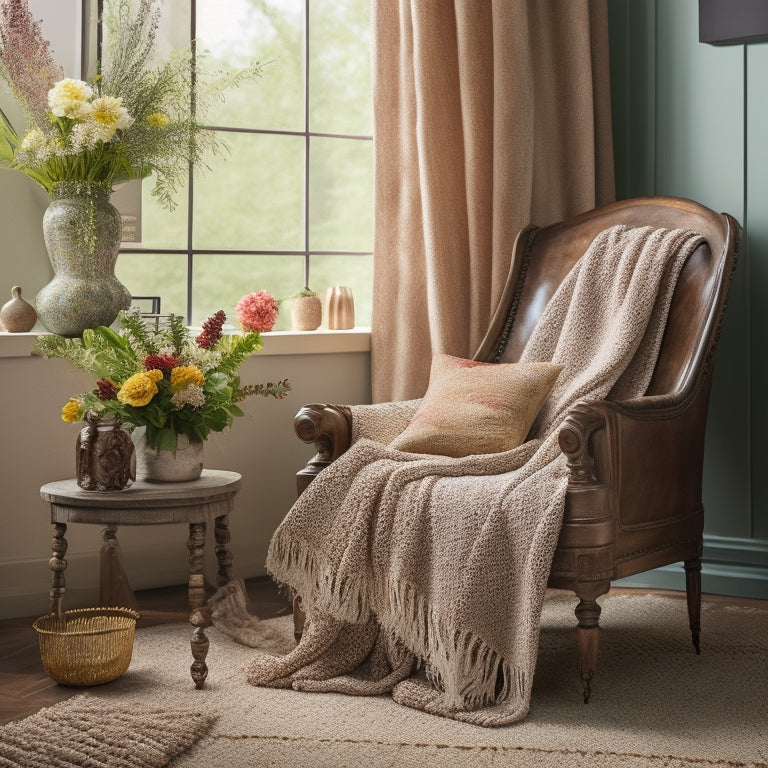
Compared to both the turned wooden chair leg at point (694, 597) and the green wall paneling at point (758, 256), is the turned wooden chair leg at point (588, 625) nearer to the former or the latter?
the turned wooden chair leg at point (694, 597)

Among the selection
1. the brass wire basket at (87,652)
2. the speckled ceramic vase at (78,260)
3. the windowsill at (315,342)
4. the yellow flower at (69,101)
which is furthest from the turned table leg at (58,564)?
the yellow flower at (69,101)

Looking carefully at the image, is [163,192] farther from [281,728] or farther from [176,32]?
[281,728]

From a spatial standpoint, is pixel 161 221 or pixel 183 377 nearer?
pixel 183 377

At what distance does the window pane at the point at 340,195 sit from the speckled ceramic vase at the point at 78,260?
92cm

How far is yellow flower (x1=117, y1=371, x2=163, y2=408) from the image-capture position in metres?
2.56

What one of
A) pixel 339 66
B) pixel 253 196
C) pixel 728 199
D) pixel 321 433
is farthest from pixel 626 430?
pixel 339 66

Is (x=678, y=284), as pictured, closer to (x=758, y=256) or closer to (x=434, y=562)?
(x=758, y=256)

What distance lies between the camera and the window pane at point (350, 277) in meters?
3.96

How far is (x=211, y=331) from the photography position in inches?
109

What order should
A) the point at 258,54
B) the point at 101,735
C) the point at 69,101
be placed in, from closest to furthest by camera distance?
the point at 101,735, the point at 69,101, the point at 258,54

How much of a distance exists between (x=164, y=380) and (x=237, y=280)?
1233mm

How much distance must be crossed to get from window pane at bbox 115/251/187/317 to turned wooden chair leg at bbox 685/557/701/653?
6.21 ft

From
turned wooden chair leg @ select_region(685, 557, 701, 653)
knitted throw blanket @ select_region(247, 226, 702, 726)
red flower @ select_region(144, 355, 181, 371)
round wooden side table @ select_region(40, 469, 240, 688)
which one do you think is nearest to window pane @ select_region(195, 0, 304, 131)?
red flower @ select_region(144, 355, 181, 371)

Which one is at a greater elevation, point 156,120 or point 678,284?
point 156,120
